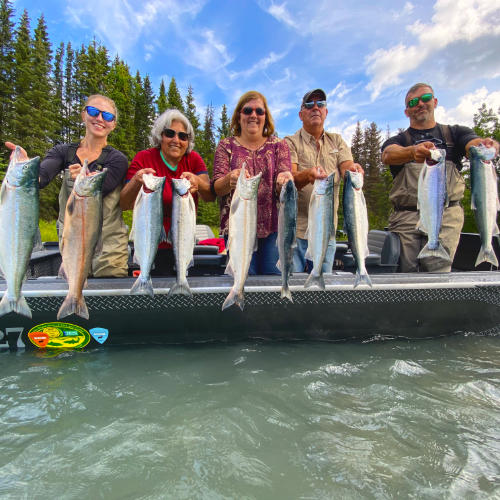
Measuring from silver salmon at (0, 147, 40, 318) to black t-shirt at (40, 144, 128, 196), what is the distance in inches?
24.8

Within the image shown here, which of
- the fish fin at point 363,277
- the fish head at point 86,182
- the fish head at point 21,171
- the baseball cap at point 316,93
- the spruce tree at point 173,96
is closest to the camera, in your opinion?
the fish head at point 21,171

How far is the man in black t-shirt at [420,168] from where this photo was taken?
14.4 ft

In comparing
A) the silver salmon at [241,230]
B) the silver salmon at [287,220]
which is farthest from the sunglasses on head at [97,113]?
the silver salmon at [287,220]

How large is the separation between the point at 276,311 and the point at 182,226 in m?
1.65

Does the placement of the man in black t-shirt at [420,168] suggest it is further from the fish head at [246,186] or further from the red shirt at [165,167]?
the red shirt at [165,167]

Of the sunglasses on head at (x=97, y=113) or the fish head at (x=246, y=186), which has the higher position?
the sunglasses on head at (x=97, y=113)

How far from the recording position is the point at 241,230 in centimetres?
306

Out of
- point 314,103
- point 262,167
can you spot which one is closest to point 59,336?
point 262,167

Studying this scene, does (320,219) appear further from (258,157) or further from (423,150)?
(423,150)

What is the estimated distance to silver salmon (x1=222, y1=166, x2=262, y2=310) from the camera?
9.92 ft

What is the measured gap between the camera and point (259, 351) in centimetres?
390

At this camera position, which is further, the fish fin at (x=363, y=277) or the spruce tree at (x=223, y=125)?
the spruce tree at (x=223, y=125)

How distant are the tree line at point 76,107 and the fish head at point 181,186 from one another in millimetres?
17872

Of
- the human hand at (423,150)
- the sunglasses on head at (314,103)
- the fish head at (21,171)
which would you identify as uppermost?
the sunglasses on head at (314,103)
